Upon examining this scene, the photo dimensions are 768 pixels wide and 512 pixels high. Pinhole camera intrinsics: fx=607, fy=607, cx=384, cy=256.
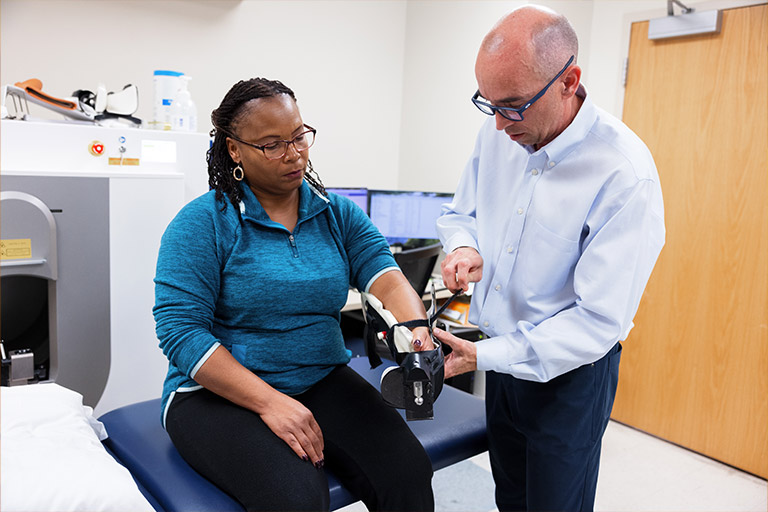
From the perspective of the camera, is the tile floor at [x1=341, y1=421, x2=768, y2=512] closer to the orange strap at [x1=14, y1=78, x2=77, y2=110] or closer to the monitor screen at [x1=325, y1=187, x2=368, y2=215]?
the monitor screen at [x1=325, y1=187, x2=368, y2=215]

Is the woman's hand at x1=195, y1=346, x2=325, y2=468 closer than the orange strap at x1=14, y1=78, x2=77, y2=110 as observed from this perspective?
Yes

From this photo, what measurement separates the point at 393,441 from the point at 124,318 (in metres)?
1.00

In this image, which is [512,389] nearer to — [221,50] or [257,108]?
[257,108]

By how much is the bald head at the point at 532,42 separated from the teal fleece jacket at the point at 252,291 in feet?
1.84

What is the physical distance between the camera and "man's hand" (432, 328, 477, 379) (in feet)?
4.30

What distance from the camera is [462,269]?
54.5 inches

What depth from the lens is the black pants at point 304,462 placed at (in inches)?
45.9

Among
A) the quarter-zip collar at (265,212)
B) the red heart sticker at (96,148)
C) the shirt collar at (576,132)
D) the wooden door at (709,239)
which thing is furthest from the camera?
the wooden door at (709,239)

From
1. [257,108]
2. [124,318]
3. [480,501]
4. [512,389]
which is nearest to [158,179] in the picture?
[124,318]

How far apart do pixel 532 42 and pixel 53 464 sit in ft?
3.81

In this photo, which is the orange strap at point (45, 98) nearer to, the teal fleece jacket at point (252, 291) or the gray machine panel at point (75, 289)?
the gray machine panel at point (75, 289)

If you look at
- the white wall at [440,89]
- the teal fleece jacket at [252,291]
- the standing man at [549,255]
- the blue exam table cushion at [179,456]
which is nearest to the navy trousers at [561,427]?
the standing man at [549,255]

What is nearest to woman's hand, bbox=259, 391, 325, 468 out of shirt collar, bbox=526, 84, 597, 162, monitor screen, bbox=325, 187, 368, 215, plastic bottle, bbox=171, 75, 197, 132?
shirt collar, bbox=526, 84, 597, 162

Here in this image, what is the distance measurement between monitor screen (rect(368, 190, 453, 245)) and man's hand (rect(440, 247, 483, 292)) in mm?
1770
